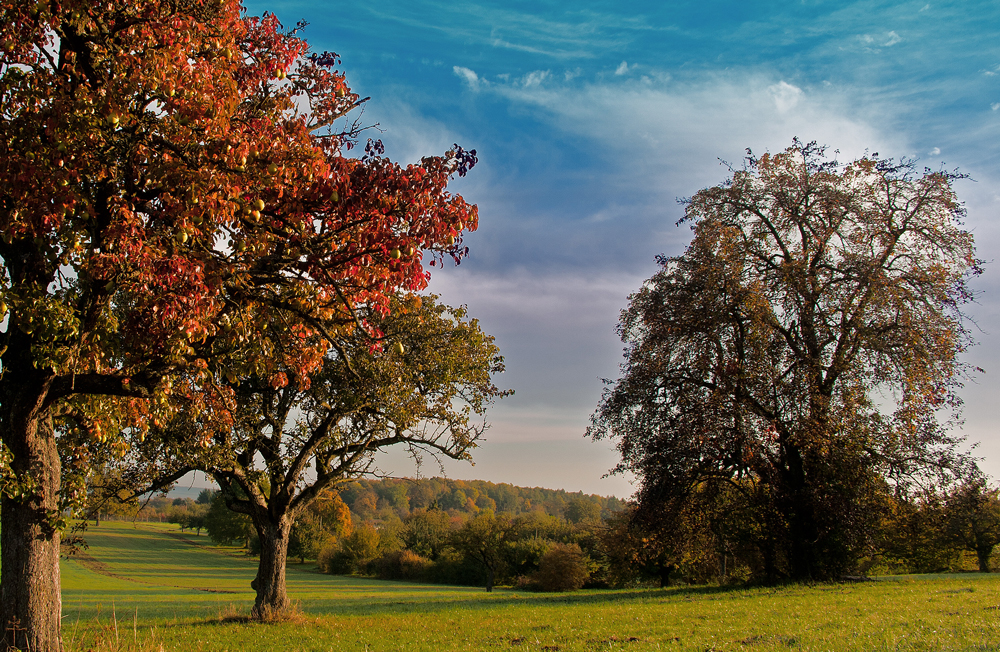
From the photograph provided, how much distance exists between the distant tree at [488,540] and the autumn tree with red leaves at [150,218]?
183 feet

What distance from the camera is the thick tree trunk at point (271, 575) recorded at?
17.7m

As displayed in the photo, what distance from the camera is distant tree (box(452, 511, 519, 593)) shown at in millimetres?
59991

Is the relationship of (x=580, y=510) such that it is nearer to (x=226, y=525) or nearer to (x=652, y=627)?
(x=226, y=525)

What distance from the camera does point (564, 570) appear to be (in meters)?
50.1

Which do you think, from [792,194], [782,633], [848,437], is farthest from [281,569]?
[792,194]

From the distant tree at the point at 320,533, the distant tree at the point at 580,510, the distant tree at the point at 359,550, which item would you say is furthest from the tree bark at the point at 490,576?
the distant tree at the point at 580,510

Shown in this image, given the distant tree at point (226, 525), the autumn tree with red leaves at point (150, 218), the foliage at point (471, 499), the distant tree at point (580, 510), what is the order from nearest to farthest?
the autumn tree with red leaves at point (150, 218) < the distant tree at point (226, 525) < the distant tree at point (580, 510) < the foliage at point (471, 499)

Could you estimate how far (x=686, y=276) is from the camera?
23359 millimetres

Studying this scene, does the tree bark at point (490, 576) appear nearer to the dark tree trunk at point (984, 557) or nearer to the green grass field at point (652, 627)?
the dark tree trunk at point (984, 557)

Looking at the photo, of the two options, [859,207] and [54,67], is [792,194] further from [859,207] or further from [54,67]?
[54,67]

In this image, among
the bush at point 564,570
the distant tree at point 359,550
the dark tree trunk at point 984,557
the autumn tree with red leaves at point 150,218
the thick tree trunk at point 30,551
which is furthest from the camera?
the distant tree at point 359,550

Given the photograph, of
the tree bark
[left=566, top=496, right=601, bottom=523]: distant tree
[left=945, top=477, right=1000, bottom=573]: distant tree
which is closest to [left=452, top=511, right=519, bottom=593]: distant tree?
the tree bark

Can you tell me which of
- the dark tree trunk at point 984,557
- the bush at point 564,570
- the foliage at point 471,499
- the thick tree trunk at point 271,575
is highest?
the thick tree trunk at point 271,575

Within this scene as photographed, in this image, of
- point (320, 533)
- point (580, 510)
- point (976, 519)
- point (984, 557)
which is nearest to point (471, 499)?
point (580, 510)
